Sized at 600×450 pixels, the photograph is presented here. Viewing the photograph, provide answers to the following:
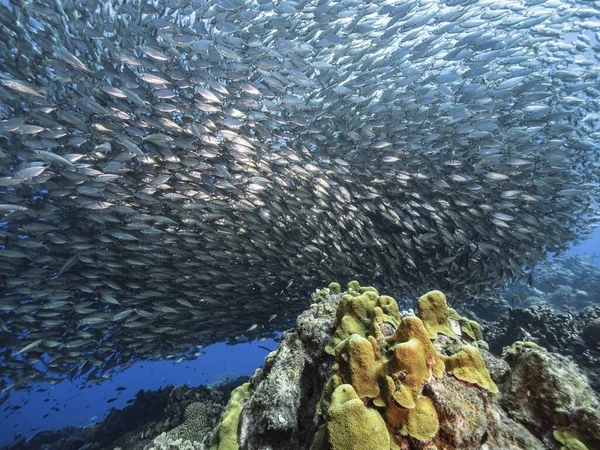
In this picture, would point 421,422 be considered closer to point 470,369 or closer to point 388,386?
point 388,386

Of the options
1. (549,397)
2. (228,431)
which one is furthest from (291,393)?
(549,397)

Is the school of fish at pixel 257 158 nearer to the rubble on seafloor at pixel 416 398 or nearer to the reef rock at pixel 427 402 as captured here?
the rubble on seafloor at pixel 416 398

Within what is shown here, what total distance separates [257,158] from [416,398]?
7.03 metres

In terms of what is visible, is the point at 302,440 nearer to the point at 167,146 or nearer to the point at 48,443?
the point at 167,146

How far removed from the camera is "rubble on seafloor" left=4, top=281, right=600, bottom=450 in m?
1.70

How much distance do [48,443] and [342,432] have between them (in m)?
25.0

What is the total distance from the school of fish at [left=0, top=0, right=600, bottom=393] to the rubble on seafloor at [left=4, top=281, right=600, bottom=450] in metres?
5.77

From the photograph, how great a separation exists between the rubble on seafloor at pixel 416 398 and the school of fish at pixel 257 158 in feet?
18.9

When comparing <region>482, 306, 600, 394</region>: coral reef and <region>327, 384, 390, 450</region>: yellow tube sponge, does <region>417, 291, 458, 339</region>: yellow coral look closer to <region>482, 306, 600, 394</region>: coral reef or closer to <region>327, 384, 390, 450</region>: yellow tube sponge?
<region>327, 384, 390, 450</region>: yellow tube sponge

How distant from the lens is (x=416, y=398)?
183 centimetres

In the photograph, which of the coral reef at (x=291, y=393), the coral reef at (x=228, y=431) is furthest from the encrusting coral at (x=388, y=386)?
the coral reef at (x=228, y=431)

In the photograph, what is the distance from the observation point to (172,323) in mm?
10836

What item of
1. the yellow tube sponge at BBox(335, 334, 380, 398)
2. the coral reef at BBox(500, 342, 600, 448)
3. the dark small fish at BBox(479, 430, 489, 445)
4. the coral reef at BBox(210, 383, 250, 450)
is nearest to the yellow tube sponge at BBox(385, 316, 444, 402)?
the yellow tube sponge at BBox(335, 334, 380, 398)

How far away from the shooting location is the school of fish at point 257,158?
7.09 meters
